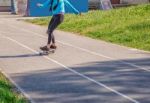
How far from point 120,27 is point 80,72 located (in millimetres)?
9668

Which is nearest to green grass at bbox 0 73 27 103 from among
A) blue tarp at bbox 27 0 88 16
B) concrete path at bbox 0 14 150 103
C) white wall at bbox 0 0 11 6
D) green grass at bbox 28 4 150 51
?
concrete path at bbox 0 14 150 103

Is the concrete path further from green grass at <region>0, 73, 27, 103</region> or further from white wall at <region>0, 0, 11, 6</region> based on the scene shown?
white wall at <region>0, 0, 11, 6</region>

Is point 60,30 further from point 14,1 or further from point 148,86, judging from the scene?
point 14,1

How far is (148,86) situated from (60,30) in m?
13.6

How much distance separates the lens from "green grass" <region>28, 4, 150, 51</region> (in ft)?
56.7

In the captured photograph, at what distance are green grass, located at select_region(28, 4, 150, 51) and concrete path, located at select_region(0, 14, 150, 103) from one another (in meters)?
1.07

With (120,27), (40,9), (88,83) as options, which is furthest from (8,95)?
(40,9)

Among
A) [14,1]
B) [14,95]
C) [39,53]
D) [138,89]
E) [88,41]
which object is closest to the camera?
[14,95]

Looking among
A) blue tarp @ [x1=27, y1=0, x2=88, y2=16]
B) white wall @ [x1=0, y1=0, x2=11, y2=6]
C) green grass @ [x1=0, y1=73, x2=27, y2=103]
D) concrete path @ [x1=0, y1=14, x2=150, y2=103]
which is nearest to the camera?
green grass @ [x1=0, y1=73, x2=27, y2=103]

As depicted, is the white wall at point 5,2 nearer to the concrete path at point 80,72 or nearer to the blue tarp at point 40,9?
the blue tarp at point 40,9

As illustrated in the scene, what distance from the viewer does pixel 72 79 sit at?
10219mm

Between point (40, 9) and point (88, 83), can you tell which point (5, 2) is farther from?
point (88, 83)

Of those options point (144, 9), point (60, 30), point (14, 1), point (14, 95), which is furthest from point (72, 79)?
point (14, 1)

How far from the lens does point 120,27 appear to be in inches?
804
